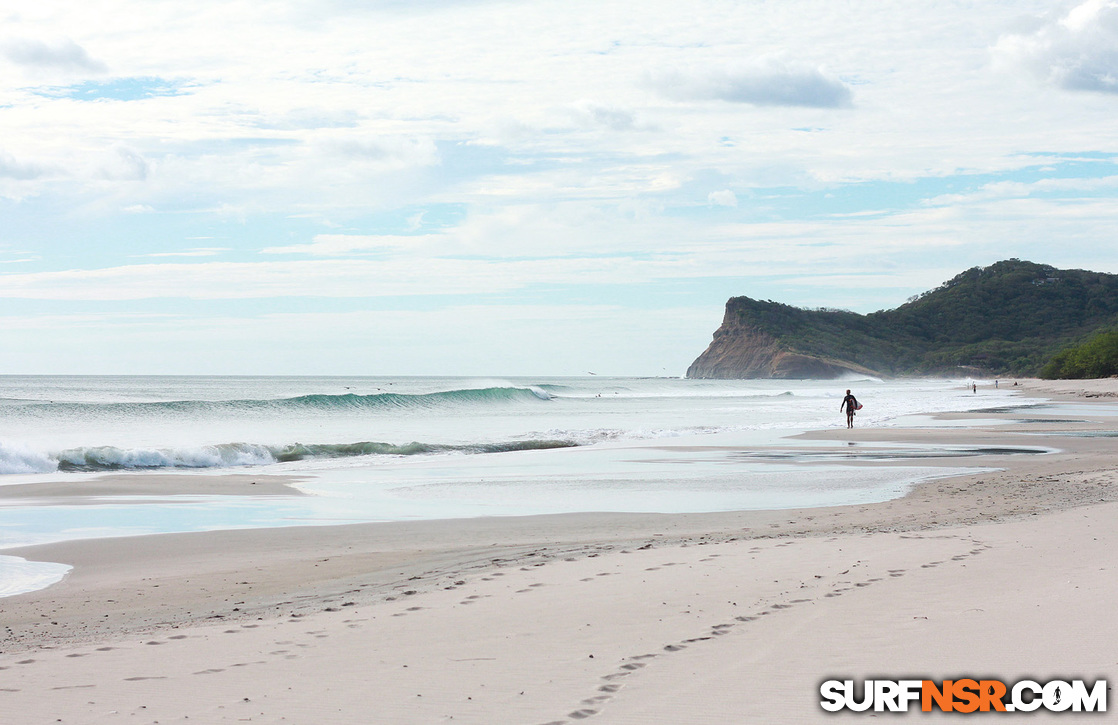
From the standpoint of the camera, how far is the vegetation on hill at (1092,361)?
3155 inches

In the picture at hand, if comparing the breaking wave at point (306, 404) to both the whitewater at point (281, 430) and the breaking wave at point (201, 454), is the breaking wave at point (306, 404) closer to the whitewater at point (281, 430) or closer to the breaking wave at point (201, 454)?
the whitewater at point (281, 430)

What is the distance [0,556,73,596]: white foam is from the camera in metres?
8.05

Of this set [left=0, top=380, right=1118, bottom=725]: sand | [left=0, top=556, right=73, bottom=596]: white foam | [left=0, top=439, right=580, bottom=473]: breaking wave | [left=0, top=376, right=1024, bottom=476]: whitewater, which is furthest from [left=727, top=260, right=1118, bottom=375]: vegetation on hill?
[left=0, top=556, right=73, bottom=596]: white foam

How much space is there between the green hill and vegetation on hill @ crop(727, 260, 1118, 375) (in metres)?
0.18

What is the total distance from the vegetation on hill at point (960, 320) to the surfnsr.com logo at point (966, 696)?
14695cm

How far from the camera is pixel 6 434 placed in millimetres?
29500

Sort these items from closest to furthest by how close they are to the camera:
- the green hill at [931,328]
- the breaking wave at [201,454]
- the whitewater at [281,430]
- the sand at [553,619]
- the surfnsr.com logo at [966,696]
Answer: the surfnsr.com logo at [966,696] < the sand at [553,619] < the breaking wave at [201,454] < the whitewater at [281,430] < the green hill at [931,328]

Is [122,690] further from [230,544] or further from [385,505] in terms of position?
[385,505]

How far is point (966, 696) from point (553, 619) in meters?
2.72

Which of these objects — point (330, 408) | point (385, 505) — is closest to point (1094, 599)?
point (385, 505)

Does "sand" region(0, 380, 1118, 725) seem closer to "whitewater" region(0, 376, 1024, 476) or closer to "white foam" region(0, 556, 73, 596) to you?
"white foam" region(0, 556, 73, 596)

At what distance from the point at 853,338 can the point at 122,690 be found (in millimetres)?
173684

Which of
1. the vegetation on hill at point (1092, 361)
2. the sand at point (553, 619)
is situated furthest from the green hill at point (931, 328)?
the sand at point (553, 619)

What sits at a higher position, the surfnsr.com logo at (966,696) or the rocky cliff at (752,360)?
the rocky cliff at (752,360)
